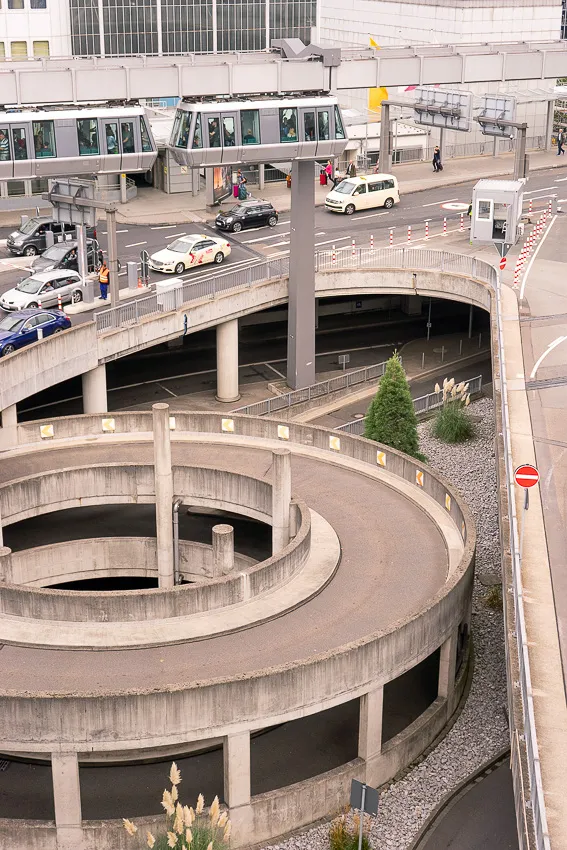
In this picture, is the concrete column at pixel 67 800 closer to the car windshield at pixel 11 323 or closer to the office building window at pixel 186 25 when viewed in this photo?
the car windshield at pixel 11 323

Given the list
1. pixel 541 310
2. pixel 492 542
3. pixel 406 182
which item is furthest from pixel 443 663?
pixel 406 182

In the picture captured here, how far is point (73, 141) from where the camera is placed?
133ft

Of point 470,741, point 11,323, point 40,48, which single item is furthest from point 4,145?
point 40,48

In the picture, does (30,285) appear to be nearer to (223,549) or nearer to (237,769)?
(223,549)

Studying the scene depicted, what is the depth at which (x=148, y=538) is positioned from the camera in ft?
110

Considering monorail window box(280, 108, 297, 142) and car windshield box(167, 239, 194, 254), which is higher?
monorail window box(280, 108, 297, 142)

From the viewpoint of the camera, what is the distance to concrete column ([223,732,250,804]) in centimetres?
2512

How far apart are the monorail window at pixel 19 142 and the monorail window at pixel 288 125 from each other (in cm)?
881

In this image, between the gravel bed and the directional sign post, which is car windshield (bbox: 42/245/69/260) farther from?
the directional sign post

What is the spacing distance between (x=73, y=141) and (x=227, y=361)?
12450mm

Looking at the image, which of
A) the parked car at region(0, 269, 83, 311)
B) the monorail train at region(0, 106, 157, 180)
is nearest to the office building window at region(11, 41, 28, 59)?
the parked car at region(0, 269, 83, 311)

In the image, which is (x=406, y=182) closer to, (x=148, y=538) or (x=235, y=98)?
(x=235, y=98)

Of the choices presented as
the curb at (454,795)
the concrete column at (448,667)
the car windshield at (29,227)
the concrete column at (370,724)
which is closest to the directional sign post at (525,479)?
the concrete column at (448,667)

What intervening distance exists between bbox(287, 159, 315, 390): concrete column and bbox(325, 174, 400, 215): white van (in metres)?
14.5
